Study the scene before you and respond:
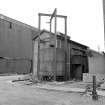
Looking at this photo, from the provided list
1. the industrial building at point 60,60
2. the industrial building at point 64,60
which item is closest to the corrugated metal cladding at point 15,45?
the industrial building at point 64,60

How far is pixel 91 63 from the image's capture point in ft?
66.5

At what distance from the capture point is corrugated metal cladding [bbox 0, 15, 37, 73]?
153 ft

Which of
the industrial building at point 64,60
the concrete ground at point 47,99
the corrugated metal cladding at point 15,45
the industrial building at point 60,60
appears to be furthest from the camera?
the corrugated metal cladding at point 15,45

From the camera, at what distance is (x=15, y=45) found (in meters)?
51.0

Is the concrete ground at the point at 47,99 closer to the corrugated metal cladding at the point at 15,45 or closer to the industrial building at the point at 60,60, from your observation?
the industrial building at the point at 60,60

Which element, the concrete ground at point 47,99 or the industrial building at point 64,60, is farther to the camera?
the industrial building at point 64,60

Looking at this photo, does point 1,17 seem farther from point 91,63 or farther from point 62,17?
point 91,63

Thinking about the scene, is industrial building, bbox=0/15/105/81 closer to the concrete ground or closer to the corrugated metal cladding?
the concrete ground

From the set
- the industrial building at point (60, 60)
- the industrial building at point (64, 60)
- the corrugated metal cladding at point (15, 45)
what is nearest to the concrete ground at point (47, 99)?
the industrial building at point (64, 60)

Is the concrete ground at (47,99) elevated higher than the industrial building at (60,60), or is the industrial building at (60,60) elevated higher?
the industrial building at (60,60)

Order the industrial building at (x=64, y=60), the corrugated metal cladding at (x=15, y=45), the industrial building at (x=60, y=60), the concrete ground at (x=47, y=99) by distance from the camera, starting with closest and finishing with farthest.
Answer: the concrete ground at (x=47, y=99)
the industrial building at (x=64, y=60)
the industrial building at (x=60, y=60)
the corrugated metal cladding at (x=15, y=45)

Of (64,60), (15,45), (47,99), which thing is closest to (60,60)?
(64,60)

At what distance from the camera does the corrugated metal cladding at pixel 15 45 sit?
46653 millimetres

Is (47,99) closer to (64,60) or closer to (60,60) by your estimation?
(60,60)
